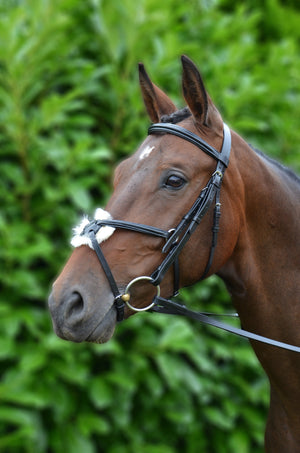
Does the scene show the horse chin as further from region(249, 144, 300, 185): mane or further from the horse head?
region(249, 144, 300, 185): mane

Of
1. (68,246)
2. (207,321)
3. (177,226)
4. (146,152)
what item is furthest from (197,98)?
(68,246)

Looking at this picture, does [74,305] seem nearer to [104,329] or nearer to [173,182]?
[104,329]

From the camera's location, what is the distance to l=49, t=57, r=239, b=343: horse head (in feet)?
5.99

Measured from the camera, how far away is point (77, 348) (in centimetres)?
373

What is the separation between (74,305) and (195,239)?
0.53 meters

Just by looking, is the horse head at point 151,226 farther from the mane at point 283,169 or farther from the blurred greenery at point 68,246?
the blurred greenery at point 68,246

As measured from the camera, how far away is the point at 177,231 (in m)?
1.97

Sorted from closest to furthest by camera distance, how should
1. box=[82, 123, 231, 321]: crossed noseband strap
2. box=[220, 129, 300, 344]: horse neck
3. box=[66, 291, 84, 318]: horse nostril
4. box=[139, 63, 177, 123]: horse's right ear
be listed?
box=[66, 291, 84, 318]: horse nostril → box=[82, 123, 231, 321]: crossed noseband strap → box=[220, 129, 300, 344]: horse neck → box=[139, 63, 177, 123]: horse's right ear

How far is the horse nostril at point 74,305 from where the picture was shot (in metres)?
1.80

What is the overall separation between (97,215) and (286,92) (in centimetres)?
374

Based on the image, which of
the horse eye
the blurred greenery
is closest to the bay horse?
the horse eye

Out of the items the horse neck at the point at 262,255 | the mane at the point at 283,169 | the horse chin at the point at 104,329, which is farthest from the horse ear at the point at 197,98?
the horse chin at the point at 104,329

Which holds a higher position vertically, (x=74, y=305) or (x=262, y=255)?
(x=74, y=305)

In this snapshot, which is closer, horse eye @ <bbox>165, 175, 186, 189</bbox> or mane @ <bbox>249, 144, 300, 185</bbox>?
horse eye @ <bbox>165, 175, 186, 189</bbox>
